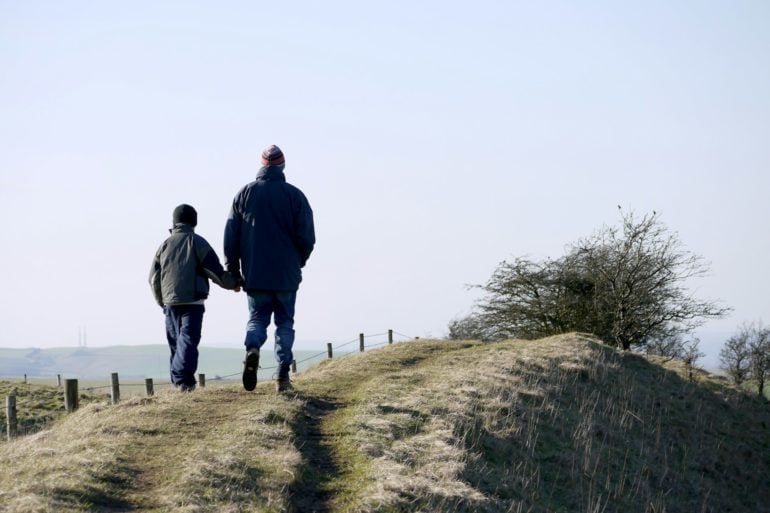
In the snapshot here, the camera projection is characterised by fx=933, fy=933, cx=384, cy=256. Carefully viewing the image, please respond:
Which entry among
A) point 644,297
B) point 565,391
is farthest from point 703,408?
point 644,297

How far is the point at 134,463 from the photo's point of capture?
9.19 meters

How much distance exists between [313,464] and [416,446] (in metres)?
1.55

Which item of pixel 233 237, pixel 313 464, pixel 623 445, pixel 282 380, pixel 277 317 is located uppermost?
pixel 233 237

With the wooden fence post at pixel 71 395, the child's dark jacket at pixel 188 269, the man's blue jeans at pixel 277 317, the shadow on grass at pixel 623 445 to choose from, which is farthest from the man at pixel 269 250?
the wooden fence post at pixel 71 395

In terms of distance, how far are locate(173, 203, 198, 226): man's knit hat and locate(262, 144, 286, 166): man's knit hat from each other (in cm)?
132

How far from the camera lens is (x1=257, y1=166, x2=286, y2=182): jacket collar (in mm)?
12891

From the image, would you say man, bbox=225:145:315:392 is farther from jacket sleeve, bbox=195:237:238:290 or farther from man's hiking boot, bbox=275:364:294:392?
jacket sleeve, bbox=195:237:238:290

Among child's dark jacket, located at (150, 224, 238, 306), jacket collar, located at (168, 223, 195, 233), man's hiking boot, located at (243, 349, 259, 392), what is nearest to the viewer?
man's hiking boot, located at (243, 349, 259, 392)

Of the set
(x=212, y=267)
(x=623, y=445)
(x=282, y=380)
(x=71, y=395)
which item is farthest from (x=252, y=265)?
(x=623, y=445)

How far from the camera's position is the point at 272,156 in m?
13.0

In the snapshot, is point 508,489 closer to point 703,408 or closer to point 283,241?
point 283,241

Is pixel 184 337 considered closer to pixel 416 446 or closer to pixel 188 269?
pixel 188 269

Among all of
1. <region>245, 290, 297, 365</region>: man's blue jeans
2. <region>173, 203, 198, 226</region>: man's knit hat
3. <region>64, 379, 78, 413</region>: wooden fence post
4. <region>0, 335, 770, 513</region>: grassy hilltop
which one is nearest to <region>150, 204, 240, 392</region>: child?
<region>173, 203, 198, 226</region>: man's knit hat

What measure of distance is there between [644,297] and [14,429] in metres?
21.4
